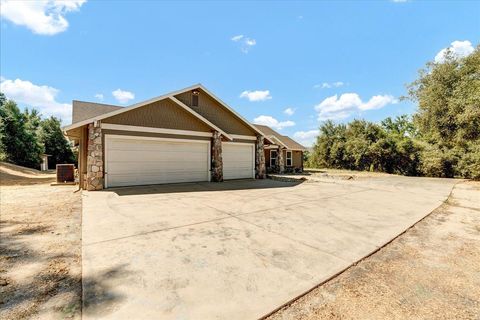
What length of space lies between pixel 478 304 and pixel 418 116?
18.2 m

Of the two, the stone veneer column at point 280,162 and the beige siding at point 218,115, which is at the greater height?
the beige siding at point 218,115

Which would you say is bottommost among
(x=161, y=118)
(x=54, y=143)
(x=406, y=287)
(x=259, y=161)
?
(x=406, y=287)

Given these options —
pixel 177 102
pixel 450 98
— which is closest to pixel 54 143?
pixel 177 102

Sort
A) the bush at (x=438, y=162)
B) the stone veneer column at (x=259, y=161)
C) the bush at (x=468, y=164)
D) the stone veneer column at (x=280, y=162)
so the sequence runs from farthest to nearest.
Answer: the bush at (x=438, y=162) → the stone veneer column at (x=280, y=162) → the bush at (x=468, y=164) → the stone veneer column at (x=259, y=161)

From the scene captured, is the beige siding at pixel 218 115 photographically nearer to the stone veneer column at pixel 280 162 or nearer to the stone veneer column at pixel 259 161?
the stone veneer column at pixel 259 161

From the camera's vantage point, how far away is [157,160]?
11203mm

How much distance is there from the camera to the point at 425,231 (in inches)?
196

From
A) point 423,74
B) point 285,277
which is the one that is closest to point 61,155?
point 285,277

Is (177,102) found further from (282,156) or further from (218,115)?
(282,156)

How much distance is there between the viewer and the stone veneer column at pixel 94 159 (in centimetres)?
934

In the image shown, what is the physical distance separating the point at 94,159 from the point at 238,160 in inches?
306

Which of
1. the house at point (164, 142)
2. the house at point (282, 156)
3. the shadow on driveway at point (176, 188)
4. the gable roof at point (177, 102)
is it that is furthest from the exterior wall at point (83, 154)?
the house at point (282, 156)

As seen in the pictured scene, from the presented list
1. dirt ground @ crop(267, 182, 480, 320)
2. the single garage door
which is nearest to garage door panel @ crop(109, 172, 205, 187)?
the single garage door

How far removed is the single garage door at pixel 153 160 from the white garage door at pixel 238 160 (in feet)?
4.77
